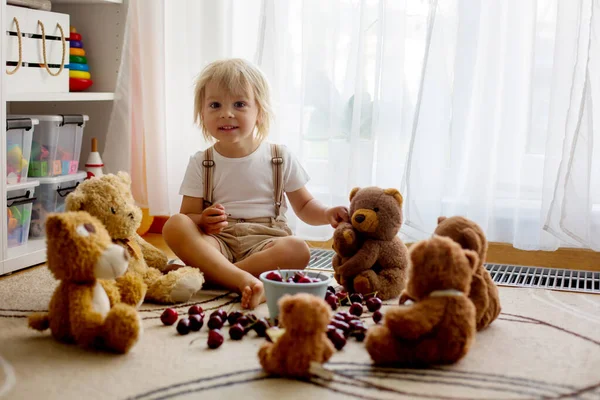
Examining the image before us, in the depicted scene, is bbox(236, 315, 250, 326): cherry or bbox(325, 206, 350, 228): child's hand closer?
bbox(236, 315, 250, 326): cherry

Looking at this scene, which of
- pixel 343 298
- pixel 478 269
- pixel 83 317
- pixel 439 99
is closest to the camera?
pixel 83 317

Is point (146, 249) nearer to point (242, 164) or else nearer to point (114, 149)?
point (242, 164)

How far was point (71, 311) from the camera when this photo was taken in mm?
1186

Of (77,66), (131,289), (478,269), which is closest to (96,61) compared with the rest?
(77,66)

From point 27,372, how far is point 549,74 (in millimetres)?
1367

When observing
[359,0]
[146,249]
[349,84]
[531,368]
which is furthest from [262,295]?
[359,0]

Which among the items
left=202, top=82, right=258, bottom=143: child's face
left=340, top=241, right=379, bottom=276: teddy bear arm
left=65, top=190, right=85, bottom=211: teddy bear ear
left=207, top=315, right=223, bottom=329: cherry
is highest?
left=202, top=82, right=258, bottom=143: child's face

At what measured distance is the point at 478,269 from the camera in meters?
1.28

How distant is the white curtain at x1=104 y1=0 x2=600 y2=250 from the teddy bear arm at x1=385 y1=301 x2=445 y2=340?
785 mm

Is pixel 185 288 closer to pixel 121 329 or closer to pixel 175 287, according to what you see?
pixel 175 287

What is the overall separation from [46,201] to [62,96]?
0.28 m

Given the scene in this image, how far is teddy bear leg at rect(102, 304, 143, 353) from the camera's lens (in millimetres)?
1144

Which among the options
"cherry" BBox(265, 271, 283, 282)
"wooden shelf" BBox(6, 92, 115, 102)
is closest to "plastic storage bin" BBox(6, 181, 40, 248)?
"wooden shelf" BBox(6, 92, 115, 102)

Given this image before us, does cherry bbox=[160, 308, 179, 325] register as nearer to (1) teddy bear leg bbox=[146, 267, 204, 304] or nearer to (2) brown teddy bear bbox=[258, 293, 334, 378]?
(1) teddy bear leg bbox=[146, 267, 204, 304]
